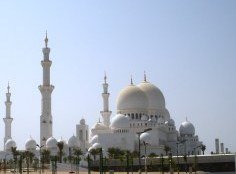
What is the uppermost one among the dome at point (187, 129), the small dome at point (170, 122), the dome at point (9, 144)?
the small dome at point (170, 122)

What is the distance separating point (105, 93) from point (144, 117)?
1151cm

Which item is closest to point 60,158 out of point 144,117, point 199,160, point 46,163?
point 46,163

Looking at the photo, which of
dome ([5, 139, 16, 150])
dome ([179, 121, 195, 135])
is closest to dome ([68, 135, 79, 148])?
dome ([5, 139, 16, 150])

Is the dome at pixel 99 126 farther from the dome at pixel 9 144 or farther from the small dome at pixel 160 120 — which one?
the dome at pixel 9 144

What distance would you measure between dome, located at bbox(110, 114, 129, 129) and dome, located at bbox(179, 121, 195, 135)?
16.9m

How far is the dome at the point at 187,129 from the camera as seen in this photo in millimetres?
102750

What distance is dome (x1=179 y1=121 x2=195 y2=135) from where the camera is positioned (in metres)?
103

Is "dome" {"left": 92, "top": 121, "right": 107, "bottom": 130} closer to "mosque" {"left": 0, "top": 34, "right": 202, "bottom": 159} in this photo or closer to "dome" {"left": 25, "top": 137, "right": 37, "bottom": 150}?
A: "mosque" {"left": 0, "top": 34, "right": 202, "bottom": 159}

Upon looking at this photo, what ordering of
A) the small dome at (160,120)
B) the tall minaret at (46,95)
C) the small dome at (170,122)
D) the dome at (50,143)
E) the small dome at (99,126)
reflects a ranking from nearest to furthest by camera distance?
the tall minaret at (46,95), the dome at (50,143), the small dome at (160,120), the small dome at (99,126), the small dome at (170,122)

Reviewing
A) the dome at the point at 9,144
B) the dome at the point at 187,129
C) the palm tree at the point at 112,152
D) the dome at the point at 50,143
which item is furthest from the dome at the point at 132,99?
the dome at the point at 9,144

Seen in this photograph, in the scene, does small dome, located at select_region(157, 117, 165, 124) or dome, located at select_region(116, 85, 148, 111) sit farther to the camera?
small dome, located at select_region(157, 117, 165, 124)

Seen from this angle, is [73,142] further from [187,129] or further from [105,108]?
[187,129]

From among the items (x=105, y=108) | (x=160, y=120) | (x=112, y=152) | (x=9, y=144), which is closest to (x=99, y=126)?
(x=105, y=108)

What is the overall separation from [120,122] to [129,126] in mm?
2347
